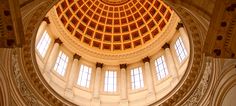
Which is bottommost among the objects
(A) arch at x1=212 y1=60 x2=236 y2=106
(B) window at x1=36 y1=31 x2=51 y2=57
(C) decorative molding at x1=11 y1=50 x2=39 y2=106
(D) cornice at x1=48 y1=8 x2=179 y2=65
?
(A) arch at x1=212 y1=60 x2=236 y2=106

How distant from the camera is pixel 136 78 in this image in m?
Result: 30.2

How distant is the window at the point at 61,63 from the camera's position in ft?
93.0

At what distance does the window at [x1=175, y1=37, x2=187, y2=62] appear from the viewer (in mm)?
26753

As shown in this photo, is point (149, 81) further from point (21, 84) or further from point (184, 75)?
point (21, 84)

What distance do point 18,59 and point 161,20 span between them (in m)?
14.2

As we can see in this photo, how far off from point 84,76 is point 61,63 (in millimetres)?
2283

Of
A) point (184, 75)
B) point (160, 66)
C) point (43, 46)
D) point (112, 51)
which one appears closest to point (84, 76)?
point (112, 51)

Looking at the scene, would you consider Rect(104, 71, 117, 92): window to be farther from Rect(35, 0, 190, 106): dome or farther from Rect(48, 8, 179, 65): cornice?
Rect(48, 8, 179, 65): cornice

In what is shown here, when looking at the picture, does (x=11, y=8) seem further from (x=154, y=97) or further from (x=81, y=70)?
(x=81, y=70)

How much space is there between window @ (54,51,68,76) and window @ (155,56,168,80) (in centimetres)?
767

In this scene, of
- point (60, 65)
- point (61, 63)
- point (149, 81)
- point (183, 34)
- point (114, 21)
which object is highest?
point (114, 21)

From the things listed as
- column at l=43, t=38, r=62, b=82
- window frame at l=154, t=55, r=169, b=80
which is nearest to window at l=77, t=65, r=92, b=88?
column at l=43, t=38, r=62, b=82

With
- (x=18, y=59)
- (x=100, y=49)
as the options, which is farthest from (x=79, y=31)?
(x=18, y=59)

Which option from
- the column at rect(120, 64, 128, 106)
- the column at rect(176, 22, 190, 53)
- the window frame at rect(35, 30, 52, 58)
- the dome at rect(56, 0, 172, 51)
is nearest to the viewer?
the column at rect(176, 22, 190, 53)
